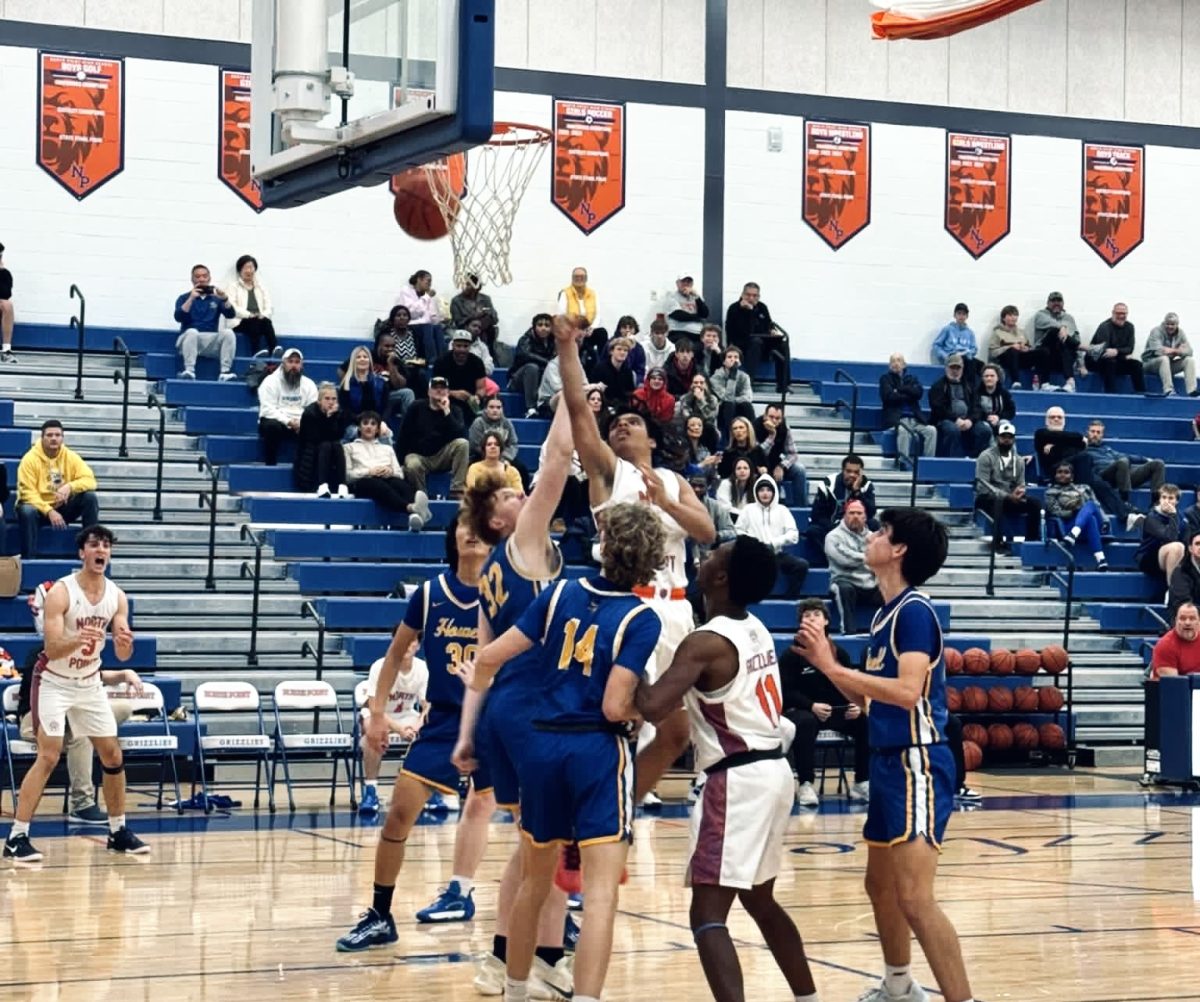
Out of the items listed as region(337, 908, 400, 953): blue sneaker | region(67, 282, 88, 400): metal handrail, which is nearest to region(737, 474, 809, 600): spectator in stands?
region(67, 282, 88, 400): metal handrail

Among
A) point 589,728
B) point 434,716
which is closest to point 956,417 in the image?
point 434,716

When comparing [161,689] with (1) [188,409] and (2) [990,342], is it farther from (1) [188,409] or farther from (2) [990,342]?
(2) [990,342]

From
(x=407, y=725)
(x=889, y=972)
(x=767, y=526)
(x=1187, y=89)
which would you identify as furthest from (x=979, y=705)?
(x=1187, y=89)

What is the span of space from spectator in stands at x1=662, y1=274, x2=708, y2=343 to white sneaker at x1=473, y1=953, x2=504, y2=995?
16.2 m

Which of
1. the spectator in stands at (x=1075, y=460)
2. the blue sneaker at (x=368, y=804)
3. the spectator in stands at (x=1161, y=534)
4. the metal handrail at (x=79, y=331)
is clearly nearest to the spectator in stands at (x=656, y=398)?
the spectator in stands at (x=1075, y=460)

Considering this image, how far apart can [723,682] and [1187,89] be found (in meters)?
23.2

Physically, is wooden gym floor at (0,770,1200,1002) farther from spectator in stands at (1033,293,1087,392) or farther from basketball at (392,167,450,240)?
spectator in stands at (1033,293,1087,392)

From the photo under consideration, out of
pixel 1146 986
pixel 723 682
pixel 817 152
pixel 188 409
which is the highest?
pixel 817 152

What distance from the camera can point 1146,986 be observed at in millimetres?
7754

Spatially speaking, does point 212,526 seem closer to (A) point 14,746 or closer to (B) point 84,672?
(A) point 14,746

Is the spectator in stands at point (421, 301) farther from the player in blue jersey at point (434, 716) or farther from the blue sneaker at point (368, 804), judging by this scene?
the player in blue jersey at point (434, 716)

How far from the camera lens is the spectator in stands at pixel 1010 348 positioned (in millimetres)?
25203

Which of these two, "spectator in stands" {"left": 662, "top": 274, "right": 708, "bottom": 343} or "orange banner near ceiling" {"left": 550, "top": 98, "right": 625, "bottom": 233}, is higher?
"orange banner near ceiling" {"left": 550, "top": 98, "right": 625, "bottom": 233}

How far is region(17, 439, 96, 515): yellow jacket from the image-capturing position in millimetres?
16703
